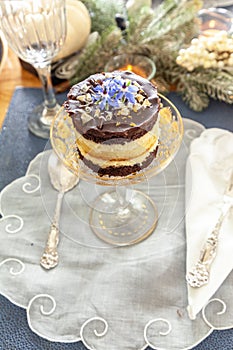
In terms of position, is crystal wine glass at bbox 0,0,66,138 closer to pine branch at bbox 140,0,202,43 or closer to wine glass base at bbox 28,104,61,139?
wine glass base at bbox 28,104,61,139

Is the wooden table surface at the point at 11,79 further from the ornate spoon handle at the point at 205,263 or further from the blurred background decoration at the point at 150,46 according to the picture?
the ornate spoon handle at the point at 205,263

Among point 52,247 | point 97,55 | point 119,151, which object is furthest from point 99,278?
point 97,55

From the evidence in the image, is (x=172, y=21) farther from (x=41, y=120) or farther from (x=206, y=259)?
(x=206, y=259)

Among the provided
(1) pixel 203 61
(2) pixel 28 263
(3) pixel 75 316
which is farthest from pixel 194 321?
(1) pixel 203 61

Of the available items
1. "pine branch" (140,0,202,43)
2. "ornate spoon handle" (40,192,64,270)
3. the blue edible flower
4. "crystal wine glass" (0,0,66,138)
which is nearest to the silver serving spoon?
"ornate spoon handle" (40,192,64,270)

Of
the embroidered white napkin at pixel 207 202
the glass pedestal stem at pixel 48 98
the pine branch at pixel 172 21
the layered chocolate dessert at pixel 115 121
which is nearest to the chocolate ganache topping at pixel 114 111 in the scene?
the layered chocolate dessert at pixel 115 121

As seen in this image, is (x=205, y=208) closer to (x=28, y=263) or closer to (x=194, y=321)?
(x=194, y=321)
